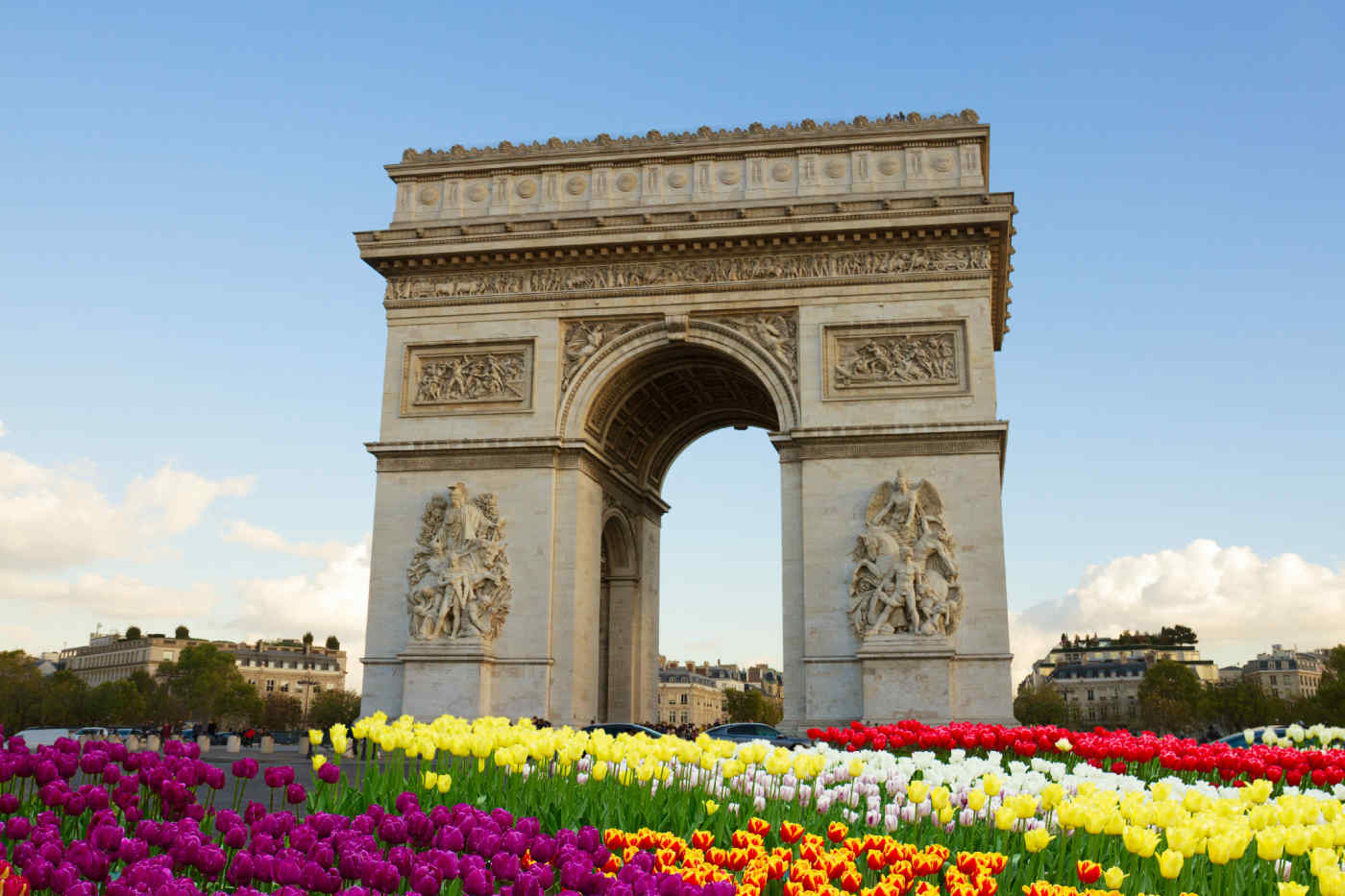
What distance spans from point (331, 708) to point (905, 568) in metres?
100

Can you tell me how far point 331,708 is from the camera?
117 metres

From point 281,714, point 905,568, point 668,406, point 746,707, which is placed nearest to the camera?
point 905,568

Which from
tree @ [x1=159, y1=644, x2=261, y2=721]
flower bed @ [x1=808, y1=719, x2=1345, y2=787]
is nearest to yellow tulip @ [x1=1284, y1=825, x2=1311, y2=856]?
flower bed @ [x1=808, y1=719, x2=1345, y2=787]

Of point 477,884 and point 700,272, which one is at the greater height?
point 700,272

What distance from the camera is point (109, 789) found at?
7.71m

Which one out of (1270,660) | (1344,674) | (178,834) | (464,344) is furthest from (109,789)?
(1270,660)

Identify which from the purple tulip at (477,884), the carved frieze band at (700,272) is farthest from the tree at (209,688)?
the purple tulip at (477,884)

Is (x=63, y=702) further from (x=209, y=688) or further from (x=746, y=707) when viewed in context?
(x=746, y=707)

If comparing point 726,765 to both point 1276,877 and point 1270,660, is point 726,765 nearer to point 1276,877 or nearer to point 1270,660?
point 1276,877

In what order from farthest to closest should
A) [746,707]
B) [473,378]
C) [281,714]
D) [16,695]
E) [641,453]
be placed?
[746,707] < [281,714] < [16,695] < [641,453] < [473,378]

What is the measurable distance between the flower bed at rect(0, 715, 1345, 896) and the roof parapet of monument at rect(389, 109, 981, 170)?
886 inches

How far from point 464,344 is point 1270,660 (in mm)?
133296

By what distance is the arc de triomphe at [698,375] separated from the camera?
26.6 meters

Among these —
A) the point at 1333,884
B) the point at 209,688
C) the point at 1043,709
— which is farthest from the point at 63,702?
the point at 1333,884
